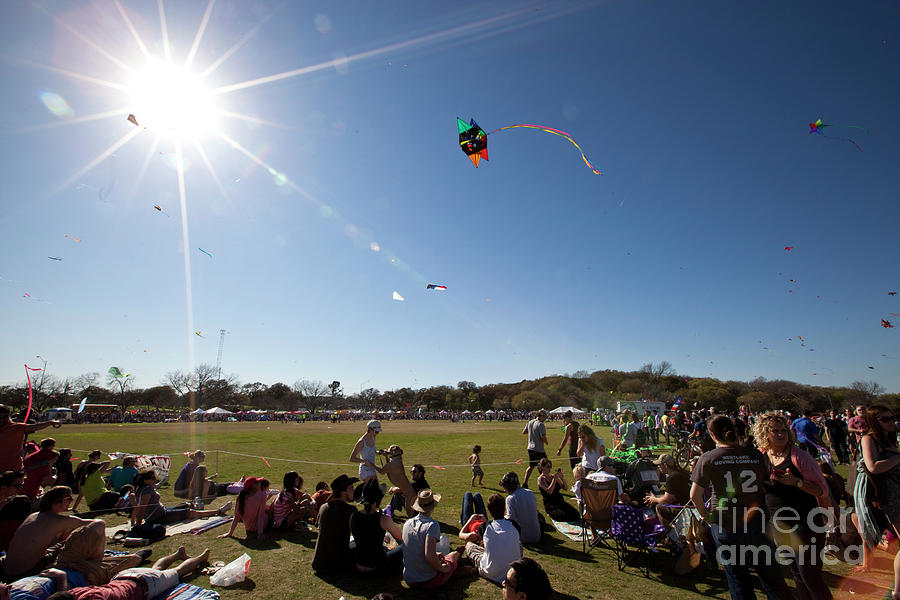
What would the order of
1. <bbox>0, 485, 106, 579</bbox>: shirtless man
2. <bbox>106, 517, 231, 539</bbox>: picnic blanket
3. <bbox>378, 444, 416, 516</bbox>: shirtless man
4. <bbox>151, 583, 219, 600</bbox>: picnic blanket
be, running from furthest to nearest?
<bbox>378, 444, 416, 516</bbox>: shirtless man, <bbox>106, 517, 231, 539</bbox>: picnic blanket, <bbox>151, 583, 219, 600</bbox>: picnic blanket, <bbox>0, 485, 106, 579</bbox>: shirtless man

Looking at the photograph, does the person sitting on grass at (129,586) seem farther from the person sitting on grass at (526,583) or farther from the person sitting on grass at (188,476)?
the person sitting on grass at (188,476)

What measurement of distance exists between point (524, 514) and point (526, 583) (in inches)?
168

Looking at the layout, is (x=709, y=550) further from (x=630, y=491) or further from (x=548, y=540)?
(x=548, y=540)

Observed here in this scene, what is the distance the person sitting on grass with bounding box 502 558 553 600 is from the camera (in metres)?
2.29

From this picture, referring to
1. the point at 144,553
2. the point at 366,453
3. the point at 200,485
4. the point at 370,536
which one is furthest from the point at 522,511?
the point at 200,485

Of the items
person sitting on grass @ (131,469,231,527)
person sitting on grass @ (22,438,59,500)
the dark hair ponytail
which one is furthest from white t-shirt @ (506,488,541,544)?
person sitting on grass @ (22,438,59,500)

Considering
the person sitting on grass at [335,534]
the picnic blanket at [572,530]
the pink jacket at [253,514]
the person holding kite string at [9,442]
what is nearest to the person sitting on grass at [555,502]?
the picnic blanket at [572,530]

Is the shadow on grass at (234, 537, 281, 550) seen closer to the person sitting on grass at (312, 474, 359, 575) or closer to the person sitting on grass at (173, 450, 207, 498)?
the person sitting on grass at (312, 474, 359, 575)

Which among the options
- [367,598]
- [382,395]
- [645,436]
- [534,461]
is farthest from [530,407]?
[367,598]

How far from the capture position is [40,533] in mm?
4305

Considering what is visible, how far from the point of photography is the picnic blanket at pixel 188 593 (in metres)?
4.30

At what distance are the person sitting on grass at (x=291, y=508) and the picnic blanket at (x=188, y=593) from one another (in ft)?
8.48

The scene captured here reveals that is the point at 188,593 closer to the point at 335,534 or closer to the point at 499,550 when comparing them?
the point at 335,534

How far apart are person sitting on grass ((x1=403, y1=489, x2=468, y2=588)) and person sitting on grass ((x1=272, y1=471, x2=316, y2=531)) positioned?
139 inches
